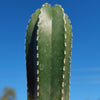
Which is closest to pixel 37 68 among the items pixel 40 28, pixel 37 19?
pixel 40 28

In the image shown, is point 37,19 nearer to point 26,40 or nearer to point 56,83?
point 26,40

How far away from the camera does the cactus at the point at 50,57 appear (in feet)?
11.4

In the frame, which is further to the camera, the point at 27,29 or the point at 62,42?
the point at 27,29

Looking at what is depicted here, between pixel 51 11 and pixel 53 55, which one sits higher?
pixel 51 11

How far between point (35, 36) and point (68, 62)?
0.57m

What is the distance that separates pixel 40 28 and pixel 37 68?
20.7 inches

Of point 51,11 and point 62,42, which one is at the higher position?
point 51,11

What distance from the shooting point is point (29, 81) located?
376 centimetres

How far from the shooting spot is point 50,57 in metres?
3.50

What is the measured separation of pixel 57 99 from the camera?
11.5 ft

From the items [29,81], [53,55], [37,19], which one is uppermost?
[37,19]

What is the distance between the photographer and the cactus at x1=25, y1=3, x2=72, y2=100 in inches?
137

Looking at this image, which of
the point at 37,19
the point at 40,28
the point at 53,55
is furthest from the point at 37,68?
the point at 37,19

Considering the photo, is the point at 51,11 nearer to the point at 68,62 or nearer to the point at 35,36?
the point at 35,36
